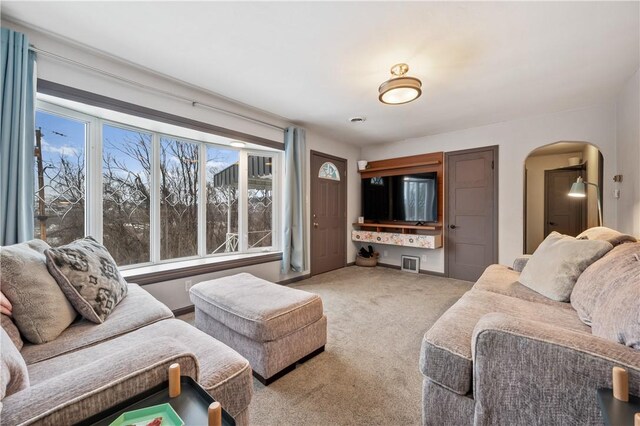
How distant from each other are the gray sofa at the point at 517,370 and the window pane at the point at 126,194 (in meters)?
2.86

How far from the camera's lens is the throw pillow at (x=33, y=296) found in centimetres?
114

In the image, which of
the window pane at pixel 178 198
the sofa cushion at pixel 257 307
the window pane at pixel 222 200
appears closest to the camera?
the sofa cushion at pixel 257 307

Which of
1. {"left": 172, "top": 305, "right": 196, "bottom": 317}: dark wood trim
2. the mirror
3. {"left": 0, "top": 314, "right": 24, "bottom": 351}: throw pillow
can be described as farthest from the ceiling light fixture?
the mirror

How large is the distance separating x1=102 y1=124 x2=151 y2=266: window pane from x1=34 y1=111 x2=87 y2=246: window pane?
18 centimetres

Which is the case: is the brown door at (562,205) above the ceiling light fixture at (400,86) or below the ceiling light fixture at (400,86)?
below

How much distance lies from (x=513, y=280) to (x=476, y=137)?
265 centimetres

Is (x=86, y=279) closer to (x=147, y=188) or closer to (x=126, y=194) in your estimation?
(x=126, y=194)

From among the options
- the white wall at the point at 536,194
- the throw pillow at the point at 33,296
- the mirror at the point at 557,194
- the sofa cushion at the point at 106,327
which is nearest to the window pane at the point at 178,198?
the sofa cushion at the point at 106,327

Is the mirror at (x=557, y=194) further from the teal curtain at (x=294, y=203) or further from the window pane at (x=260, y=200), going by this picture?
the window pane at (x=260, y=200)

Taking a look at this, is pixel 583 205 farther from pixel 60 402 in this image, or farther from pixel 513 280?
pixel 60 402

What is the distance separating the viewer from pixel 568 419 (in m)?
0.86

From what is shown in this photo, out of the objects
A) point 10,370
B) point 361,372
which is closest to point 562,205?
point 361,372

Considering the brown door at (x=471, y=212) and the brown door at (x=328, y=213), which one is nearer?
the brown door at (x=471, y=212)

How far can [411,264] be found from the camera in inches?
181
